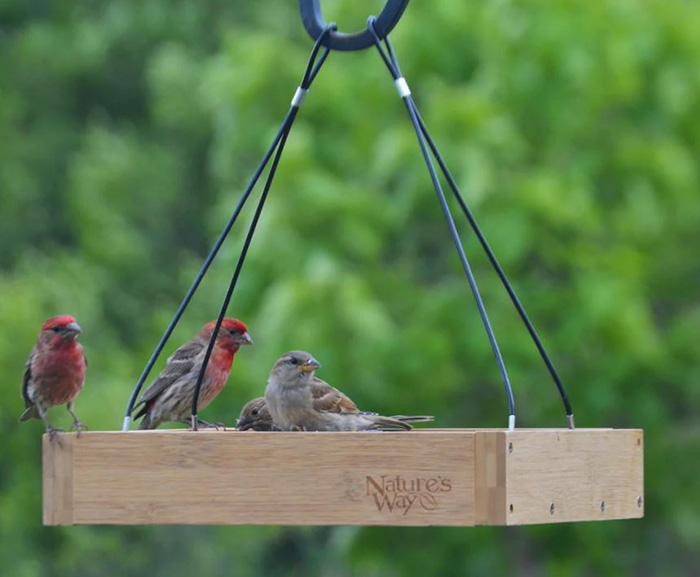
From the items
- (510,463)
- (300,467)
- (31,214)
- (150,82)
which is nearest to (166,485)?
(300,467)

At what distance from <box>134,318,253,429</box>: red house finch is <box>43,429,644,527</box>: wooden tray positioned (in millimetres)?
1201

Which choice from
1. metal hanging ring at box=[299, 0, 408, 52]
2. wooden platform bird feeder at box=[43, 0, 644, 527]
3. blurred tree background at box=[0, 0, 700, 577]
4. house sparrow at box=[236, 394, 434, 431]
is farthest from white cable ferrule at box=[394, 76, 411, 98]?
blurred tree background at box=[0, 0, 700, 577]

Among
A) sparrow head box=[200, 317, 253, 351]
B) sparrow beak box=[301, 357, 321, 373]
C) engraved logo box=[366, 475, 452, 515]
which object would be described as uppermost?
sparrow head box=[200, 317, 253, 351]

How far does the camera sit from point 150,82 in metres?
25.4

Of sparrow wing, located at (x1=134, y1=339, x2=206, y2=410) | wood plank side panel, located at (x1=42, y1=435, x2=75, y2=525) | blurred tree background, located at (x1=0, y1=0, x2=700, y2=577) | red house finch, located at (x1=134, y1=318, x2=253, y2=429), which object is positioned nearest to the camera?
wood plank side panel, located at (x1=42, y1=435, x2=75, y2=525)

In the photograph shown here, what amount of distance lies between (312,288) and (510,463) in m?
8.11

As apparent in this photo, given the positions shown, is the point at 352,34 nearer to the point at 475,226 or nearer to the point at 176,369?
the point at 475,226

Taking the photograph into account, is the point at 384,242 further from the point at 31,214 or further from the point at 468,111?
the point at 31,214

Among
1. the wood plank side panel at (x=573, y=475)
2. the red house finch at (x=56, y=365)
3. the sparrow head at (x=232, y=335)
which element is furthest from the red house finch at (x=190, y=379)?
the wood plank side panel at (x=573, y=475)

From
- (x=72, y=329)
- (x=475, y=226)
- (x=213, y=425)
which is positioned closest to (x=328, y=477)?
(x=475, y=226)

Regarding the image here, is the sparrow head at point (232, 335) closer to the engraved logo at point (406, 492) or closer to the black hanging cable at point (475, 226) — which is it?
the black hanging cable at point (475, 226)

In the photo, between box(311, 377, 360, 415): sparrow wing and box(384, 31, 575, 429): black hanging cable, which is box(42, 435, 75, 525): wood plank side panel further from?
box(384, 31, 575, 429): black hanging cable

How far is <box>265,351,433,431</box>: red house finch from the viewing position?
5707mm

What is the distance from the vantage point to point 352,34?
16.8ft
